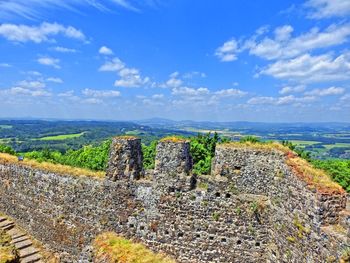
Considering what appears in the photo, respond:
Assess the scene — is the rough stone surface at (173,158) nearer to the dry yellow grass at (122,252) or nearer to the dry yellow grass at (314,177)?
the dry yellow grass at (122,252)

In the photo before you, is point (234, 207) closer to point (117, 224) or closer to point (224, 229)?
point (224, 229)

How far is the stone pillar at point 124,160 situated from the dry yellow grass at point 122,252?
2.75 meters

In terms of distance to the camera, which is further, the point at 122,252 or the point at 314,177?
the point at 122,252

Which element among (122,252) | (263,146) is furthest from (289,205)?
(122,252)

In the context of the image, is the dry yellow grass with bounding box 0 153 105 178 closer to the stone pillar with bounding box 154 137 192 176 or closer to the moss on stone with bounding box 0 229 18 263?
the stone pillar with bounding box 154 137 192 176

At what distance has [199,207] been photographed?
14.1 metres

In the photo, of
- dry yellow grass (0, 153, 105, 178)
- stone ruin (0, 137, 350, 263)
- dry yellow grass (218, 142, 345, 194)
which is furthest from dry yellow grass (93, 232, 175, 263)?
dry yellow grass (218, 142, 345, 194)

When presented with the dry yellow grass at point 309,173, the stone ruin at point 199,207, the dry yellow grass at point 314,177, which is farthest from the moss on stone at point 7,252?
the dry yellow grass at point 314,177

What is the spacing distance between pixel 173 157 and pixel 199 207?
89.9 inches

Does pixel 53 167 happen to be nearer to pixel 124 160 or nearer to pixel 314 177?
pixel 124 160

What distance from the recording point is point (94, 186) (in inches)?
658

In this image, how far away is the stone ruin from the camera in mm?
11664

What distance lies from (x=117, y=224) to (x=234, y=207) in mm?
5549

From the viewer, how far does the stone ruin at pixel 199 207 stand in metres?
11.7
